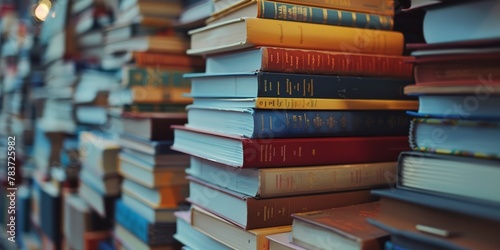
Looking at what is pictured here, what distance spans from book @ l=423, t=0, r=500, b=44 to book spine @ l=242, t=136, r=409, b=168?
20 centimetres

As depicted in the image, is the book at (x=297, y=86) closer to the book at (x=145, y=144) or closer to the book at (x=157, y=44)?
the book at (x=145, y=144)

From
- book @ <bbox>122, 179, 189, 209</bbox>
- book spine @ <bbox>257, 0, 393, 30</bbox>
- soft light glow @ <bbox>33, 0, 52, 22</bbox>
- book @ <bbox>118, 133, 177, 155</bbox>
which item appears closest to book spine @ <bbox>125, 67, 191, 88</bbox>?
book @ <bbox>118, 133, 177, 155</bbox>

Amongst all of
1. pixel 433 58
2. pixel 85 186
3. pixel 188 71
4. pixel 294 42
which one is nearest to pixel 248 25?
pixel 294 42

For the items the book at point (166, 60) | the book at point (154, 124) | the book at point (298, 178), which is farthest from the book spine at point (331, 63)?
the book at point (166, 60)

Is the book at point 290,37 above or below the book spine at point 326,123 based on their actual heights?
above

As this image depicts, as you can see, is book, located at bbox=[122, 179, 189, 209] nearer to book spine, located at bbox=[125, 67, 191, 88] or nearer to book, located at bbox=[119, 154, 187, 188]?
book, located at bbox=[119, 154, 187, 188]

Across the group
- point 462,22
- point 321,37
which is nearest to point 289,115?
point 321,37

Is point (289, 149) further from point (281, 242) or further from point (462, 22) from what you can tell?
point (462, 22)

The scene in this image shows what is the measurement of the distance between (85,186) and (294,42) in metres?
0.83

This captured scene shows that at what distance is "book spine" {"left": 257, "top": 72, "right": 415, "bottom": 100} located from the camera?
60 centimetres

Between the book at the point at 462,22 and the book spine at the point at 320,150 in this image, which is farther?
the book spine at the point at 320,150

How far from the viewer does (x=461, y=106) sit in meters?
0.47

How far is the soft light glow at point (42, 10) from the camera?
5.83 feet

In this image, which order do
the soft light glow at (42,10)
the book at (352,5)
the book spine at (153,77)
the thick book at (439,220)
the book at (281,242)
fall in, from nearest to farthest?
the thick book at (439,220)
the book at (281,242)
the book at (352,5)
the book spine at (153,77)
the soft light glow at (42,10)
